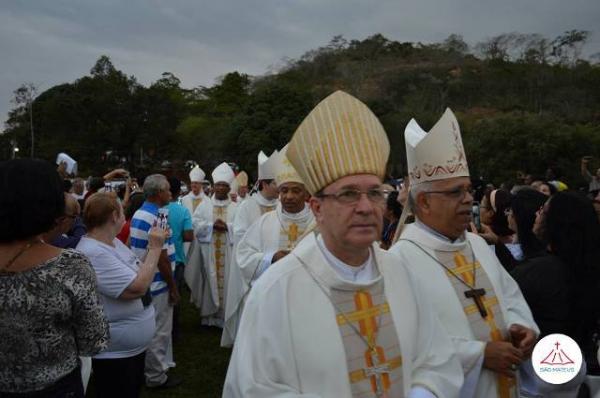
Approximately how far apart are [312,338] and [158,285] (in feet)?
12.0

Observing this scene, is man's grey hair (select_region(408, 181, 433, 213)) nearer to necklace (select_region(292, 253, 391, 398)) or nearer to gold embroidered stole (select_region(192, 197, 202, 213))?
necklace (select_region(292, 253, 391, 398))

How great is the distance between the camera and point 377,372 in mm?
2184

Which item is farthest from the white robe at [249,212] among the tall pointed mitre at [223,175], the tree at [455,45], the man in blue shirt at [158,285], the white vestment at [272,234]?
the tree at [455,45]

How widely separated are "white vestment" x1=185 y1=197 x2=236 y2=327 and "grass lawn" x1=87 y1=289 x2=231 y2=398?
0.31m

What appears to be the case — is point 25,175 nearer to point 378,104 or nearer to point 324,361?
point 324,361

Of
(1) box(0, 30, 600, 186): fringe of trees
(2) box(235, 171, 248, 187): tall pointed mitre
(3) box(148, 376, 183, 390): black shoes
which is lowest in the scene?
(3) box(148, 376, 183, 390): black shoes

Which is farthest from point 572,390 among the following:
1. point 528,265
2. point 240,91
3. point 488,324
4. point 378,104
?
point 240,91

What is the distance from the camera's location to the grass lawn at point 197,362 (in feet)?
17.6

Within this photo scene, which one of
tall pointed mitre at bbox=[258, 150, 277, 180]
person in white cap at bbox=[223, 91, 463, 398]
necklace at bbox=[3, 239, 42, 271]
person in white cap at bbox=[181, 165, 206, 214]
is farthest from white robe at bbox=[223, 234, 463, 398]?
person in white cap at bbox=[181, 165, 206, 214]

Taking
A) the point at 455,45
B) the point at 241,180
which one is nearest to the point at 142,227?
the point at 241,180

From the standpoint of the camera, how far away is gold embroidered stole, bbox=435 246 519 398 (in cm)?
284

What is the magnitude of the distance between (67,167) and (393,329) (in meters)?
Answer: 6.46

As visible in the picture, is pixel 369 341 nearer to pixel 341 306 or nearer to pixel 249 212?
pixel 341 306

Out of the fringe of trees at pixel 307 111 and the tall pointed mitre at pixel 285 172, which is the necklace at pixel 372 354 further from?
the fringe of trees at pixel 307 111
